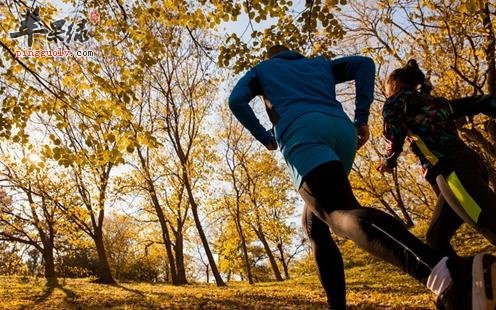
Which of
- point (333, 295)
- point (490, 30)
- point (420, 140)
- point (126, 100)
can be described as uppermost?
point (490, 30)

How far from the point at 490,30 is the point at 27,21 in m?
9.41

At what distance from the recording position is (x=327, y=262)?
108 inches

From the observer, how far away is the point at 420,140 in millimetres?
3400

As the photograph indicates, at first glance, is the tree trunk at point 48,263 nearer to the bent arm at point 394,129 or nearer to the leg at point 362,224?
the bent arm at point 394,129

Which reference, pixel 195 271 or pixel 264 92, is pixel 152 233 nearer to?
pixel 195 271

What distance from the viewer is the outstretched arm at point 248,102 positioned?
9.23ft

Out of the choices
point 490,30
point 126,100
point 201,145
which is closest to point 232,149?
point 201,145

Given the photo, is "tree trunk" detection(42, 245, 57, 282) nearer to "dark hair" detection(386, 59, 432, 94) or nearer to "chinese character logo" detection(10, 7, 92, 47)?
"chinese character logo" detection(10, 7, 92, 47)

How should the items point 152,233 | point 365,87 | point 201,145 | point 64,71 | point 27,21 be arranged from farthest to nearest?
point 152,233, point 201,145, point 64,71, point 27,21, point 365,87

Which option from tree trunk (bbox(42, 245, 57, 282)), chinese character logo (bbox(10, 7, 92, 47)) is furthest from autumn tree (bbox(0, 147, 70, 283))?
chinese character logo (bbox(10, 7, 92, 47))

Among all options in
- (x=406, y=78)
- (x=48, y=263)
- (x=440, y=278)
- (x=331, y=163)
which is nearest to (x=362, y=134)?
(x=331, y=163)

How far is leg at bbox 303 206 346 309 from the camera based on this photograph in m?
2.72

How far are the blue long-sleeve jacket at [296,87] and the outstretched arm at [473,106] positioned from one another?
1.00m

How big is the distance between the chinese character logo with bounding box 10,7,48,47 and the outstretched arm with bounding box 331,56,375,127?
484 centimetres
